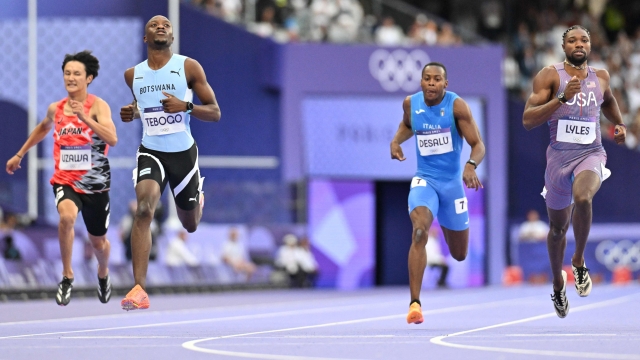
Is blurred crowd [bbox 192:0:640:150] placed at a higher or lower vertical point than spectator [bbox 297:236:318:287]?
higher

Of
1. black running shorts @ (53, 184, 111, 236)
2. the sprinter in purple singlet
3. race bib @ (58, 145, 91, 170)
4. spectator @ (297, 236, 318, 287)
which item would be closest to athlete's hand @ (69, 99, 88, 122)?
race bib @ (58, 145, 91, 170)

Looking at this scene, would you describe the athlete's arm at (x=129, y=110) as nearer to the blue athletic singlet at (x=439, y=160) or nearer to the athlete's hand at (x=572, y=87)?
the blue athletic singlet at (x=439, y=160)

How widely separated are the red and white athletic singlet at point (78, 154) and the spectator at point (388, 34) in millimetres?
13643

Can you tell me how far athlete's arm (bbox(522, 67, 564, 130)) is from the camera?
959 cm

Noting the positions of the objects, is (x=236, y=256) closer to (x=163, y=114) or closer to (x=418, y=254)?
(x=163, y=114)

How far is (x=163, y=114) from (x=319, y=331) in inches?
88.7

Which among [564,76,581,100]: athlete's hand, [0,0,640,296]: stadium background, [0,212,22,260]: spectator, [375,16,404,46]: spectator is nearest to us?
[564,76,581,100]: athlete's hand

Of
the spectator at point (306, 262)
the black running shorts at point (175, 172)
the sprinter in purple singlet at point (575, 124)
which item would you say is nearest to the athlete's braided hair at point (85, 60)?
the black running shorts at point (175, 172)

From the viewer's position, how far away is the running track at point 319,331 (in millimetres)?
7316

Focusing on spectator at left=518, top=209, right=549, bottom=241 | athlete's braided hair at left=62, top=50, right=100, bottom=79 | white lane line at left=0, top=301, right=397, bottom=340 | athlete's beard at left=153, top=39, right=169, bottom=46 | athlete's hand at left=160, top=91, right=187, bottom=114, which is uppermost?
athlete's braided hair at left=62, top=50, right=100, bottom=79

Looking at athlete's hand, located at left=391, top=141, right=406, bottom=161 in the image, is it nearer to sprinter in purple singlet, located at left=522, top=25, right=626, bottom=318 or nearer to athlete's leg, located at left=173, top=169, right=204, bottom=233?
sprinter in purple singlet, located at left=522, top=25, right=626, bottom=318

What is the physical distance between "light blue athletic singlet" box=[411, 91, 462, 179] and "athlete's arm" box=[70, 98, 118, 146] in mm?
2823

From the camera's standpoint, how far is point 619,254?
2497 centimetres

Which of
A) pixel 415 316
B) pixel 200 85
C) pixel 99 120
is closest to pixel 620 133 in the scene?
pixel 415 316
